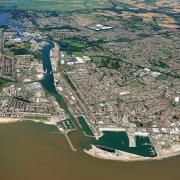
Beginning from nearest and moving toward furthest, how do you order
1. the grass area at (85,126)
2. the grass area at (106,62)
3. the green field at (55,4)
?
the grass area at (85,126) < the grass area at (106,62) < the green field at (55,4)

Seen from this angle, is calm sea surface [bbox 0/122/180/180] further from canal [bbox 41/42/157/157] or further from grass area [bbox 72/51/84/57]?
grass area [bbox 72/51/84/57]

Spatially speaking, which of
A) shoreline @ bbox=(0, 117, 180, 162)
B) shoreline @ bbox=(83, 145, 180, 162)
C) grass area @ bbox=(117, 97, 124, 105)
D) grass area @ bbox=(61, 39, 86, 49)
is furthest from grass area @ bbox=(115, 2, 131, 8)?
shoreline @ bbox=(83, 145, 180, 162)

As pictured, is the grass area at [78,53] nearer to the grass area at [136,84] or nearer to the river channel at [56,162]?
the grass area at [136,84]

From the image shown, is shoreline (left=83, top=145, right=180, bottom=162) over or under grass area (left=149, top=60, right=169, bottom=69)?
under

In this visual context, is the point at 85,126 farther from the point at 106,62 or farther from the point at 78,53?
the point at 78,53

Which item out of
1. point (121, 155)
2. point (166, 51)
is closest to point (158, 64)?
point (166, 51)

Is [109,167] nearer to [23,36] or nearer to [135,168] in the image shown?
[135,168]

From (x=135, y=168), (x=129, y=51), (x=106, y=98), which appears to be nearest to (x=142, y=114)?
(x=106, y=98)

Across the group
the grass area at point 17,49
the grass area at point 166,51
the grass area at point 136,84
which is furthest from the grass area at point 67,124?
the grass area at point 166,51
